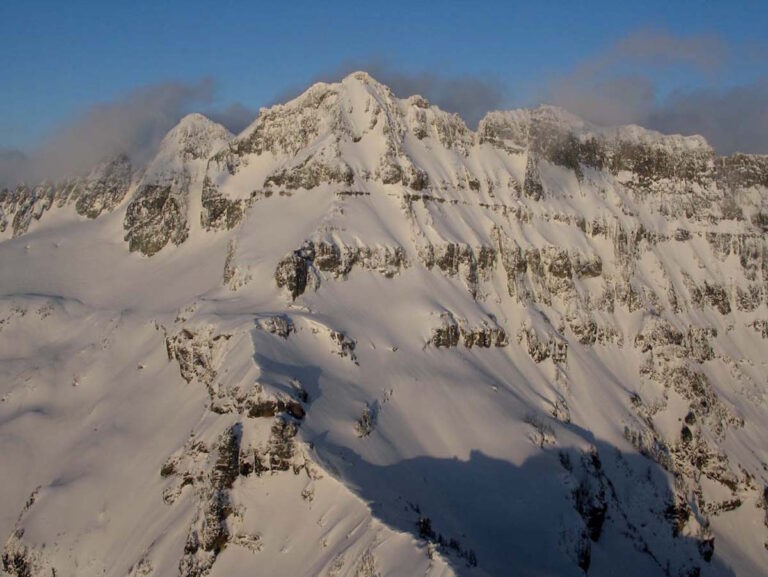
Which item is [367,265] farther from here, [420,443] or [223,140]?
[223,140]

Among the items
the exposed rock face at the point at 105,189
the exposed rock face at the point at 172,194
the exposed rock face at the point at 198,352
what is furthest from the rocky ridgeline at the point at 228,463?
the exposed rock face at the point at 105,189

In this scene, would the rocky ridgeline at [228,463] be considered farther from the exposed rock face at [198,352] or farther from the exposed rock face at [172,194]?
the exposed rock face at [172,194]

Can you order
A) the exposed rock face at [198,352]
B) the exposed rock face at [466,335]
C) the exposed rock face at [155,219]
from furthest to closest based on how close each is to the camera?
the exposed rock face at [155,219]
the exposed rock face at [466,335]
the exposed rock face at [198,352]

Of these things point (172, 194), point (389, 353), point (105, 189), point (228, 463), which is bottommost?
point (228, 463)

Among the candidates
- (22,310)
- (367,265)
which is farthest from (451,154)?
(22,310)

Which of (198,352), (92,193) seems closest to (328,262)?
(198,352)

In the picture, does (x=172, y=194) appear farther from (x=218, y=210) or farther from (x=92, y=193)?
(x=92, y=193)

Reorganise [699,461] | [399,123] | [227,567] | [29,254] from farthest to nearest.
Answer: [29,254] < [399,123] < [699,461] < [227,567]

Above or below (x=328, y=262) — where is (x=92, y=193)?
below

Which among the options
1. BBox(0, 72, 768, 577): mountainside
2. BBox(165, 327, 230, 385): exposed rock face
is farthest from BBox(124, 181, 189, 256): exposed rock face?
BBox(165, 327, 230, 385): exposed rock face
